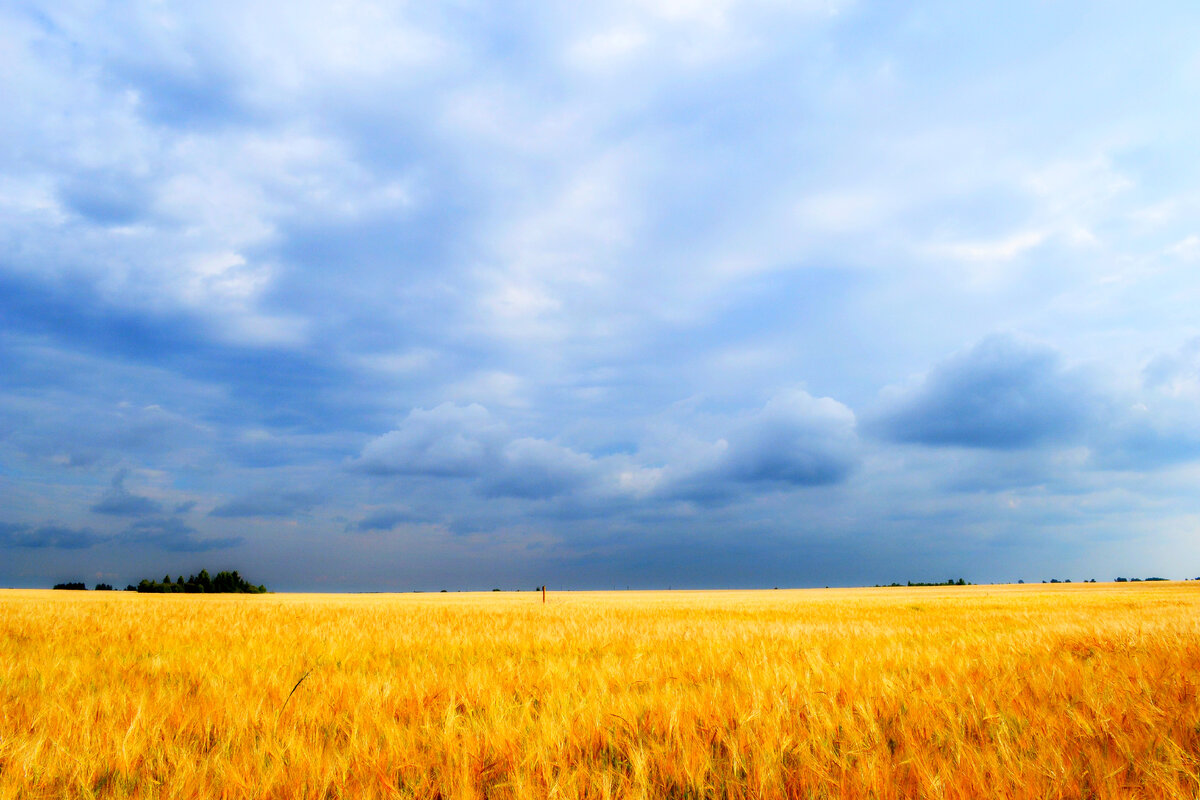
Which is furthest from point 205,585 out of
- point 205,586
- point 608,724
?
point 608,724

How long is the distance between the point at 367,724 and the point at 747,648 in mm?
A: 4499

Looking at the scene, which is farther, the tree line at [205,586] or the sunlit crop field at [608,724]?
the tree line at [205,586]

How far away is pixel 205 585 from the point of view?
52.1 meters

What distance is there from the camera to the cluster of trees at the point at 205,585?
4941 centimetres

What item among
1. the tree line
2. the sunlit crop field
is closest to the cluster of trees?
the tree line

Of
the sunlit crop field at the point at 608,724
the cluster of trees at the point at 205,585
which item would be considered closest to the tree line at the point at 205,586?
the cluster of trees at the point at 205,585

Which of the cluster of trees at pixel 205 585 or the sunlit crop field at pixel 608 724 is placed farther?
the cluster of trees at pixel 205 585

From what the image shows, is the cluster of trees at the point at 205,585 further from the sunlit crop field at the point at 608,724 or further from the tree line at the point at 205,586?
the sunlit crop field at the point at 608,724

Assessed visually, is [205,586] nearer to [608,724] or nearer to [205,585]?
[205,585]

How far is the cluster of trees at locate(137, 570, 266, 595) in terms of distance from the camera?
49406 mm

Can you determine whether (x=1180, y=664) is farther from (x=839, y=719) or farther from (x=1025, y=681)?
(x=839, y=719)

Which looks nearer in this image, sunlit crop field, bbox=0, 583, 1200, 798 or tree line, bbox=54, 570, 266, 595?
sunlit crop field, bbox=0, 583, 1200, 798

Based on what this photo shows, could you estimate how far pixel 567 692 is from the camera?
13.5 feet

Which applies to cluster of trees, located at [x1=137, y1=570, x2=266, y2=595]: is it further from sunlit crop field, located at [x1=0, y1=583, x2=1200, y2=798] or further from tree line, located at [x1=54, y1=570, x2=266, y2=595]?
sunlit crop field, located at [x1=0, y1=583, x2=1200, y2=798]
